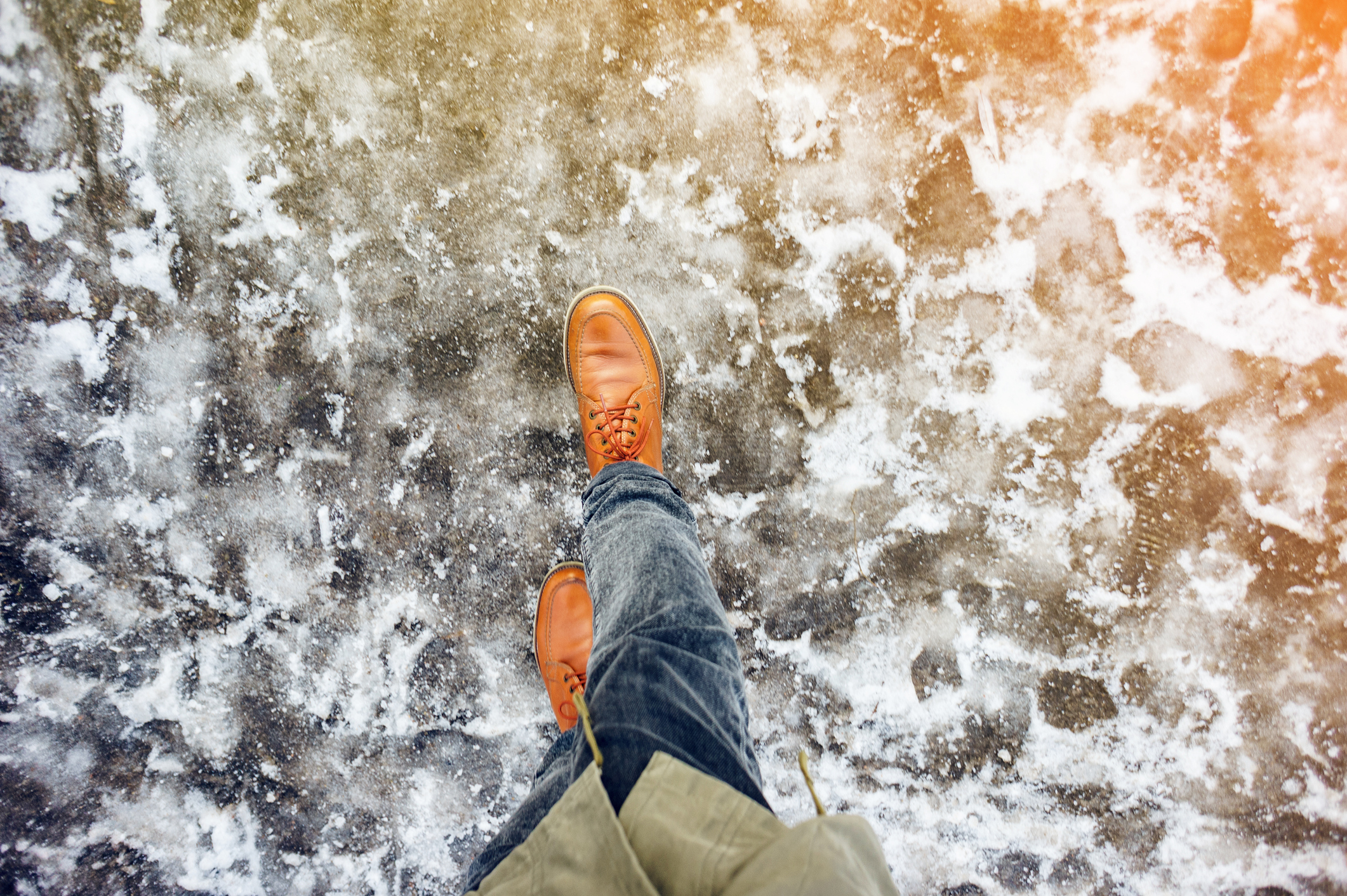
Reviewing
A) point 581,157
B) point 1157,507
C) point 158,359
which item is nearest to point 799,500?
point 1157,507

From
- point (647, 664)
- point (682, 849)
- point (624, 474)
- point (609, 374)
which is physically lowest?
point (682, 849)

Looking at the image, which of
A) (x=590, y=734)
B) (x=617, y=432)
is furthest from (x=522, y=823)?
(x=617, y=432)

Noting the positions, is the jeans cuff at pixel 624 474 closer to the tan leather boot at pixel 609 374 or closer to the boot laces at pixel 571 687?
the tan leather boot at pixel 609 374

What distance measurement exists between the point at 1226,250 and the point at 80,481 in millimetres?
3035

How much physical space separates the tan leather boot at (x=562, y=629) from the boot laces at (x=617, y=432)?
1.05 ft

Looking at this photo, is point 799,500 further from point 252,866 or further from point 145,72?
point 145,72

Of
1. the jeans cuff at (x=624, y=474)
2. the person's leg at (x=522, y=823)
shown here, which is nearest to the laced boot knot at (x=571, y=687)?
the person's leg at (x=522, y=823)

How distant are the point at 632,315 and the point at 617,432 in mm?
312

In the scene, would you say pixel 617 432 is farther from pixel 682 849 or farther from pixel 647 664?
pixel 682 849

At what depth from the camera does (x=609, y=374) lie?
1.53m

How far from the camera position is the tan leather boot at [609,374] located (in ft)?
5.03

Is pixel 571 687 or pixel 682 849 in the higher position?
pixel 571 687

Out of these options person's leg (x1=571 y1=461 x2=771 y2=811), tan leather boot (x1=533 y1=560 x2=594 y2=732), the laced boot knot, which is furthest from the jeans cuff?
the laced boot knot

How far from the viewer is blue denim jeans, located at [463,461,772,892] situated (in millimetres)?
958
